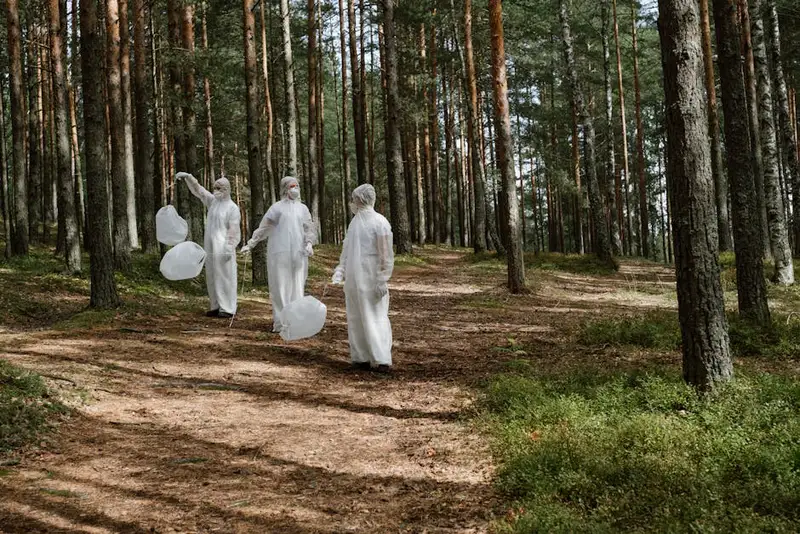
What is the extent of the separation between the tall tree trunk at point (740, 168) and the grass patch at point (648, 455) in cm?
314

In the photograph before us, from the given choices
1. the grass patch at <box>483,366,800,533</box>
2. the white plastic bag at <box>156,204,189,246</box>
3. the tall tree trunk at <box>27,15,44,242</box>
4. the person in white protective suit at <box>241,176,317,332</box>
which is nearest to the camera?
the grass patch at <box>483,366,800,533</box>

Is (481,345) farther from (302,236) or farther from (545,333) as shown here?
(302,236)

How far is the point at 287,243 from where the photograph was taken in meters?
10.4

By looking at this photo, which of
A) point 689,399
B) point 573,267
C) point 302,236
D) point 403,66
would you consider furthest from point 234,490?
point 403,66

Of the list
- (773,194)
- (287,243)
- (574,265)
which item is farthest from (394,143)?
(287,243)

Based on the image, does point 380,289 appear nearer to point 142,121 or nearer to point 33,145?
point 142,121

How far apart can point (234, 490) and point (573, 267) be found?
1754cm

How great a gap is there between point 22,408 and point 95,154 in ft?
20.1

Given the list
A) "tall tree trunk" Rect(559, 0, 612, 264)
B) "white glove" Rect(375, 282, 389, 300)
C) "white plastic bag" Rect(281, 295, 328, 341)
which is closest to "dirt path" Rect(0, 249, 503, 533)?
"white plastic bag" Rect(281, 295, 328, 341)

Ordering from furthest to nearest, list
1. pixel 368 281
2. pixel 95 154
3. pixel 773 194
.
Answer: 1. pixel 773 194
2. pixel 95 154
3. pixel 368 281

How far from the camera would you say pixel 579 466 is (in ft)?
14.4

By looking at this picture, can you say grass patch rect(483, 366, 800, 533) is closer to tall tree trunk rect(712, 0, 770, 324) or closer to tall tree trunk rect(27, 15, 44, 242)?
tall tree trunk rect(712, 0, 770, 324)

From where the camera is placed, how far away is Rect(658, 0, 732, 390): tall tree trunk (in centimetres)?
554

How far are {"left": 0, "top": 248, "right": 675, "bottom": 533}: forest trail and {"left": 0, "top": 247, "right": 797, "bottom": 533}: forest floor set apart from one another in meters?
0.02
